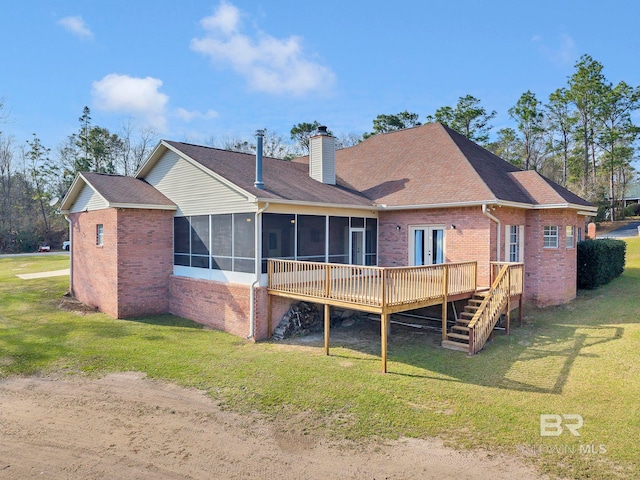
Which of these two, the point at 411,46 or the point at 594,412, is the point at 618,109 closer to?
the point at 411,46

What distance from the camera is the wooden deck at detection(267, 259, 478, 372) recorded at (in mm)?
9078

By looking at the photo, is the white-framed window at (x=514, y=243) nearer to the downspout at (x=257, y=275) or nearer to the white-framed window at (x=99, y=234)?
the downspout at (x=257, y=275)

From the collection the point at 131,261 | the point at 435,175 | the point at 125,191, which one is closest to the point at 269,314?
the point at 131,261

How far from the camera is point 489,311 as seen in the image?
10.5 meters

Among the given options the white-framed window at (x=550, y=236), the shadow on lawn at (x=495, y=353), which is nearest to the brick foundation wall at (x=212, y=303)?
the shadow on lawn at (x=495, y=353)

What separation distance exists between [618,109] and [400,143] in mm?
32074

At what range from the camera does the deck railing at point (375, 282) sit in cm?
917

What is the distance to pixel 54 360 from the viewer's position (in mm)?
9680

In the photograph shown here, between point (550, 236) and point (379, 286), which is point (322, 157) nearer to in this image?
point (379, 286)

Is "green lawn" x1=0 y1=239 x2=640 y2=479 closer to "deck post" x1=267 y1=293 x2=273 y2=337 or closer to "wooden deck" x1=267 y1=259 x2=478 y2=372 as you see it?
"deck post" x1=267 y1=293 x2=273 y2=337

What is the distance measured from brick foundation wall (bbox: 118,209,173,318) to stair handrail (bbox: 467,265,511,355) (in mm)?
10204

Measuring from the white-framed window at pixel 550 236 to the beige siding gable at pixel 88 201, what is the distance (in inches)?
581

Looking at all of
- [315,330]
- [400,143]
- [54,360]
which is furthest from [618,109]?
[54,360]
